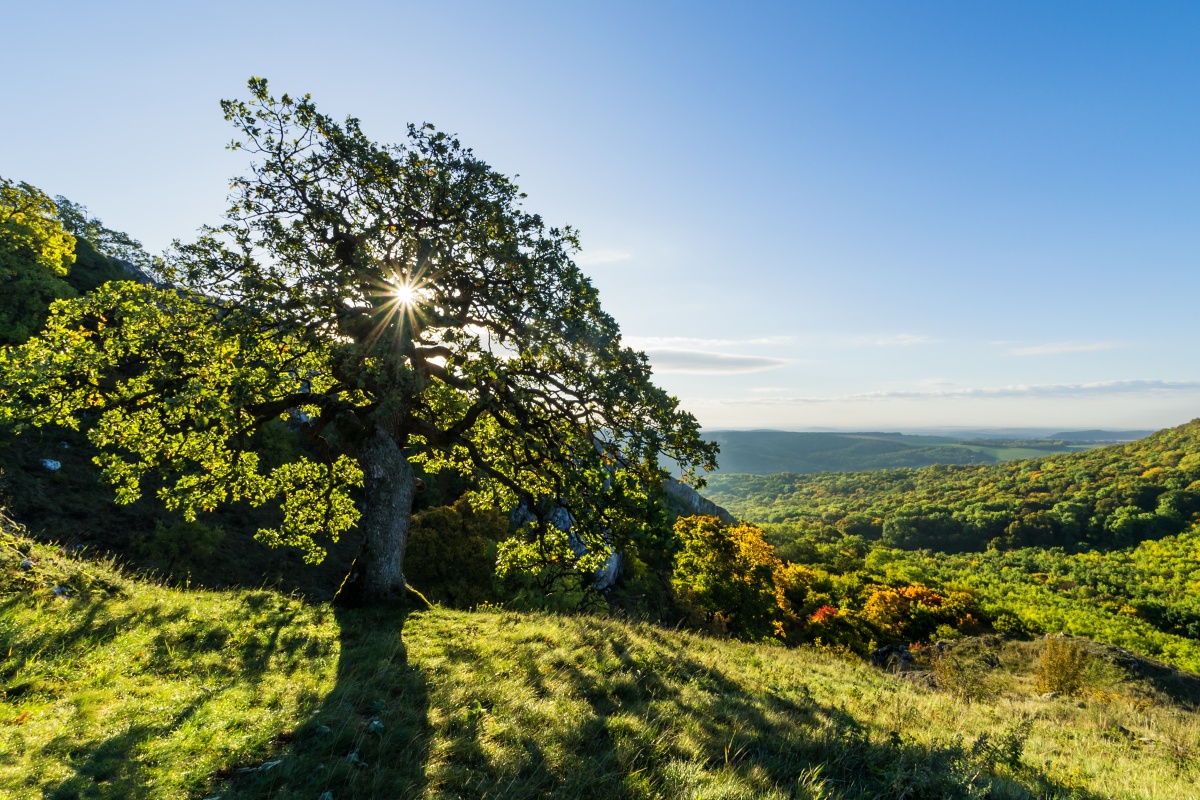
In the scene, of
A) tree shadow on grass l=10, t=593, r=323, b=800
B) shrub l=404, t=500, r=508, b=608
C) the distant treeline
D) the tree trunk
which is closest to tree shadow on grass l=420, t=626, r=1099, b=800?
tree shadow on grass l=10, t=593, r=323, b=800

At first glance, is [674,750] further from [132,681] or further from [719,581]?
[719,581]

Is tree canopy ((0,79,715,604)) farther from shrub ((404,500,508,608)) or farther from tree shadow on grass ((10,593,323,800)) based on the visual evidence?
shrub ((404,500,508,608))

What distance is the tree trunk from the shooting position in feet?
43.6

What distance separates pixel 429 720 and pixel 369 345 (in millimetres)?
7637

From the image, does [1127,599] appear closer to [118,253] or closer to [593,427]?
[593,427]

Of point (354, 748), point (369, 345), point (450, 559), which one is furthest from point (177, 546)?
point (354, 748)

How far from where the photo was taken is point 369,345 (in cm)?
1034

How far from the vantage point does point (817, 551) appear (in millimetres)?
79750

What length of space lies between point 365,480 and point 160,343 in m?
5.84

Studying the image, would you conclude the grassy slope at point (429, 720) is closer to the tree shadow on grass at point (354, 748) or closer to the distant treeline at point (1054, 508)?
the tree shadow on grass at point (354, 748)

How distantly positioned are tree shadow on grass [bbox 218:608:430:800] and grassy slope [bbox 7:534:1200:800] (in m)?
0.03

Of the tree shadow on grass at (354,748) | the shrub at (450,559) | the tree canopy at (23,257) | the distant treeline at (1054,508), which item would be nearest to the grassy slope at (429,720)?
the tree shadow on grass at (354,748)

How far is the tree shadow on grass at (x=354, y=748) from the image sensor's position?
4.38 m

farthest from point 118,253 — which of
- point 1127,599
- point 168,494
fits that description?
point 1127,599
